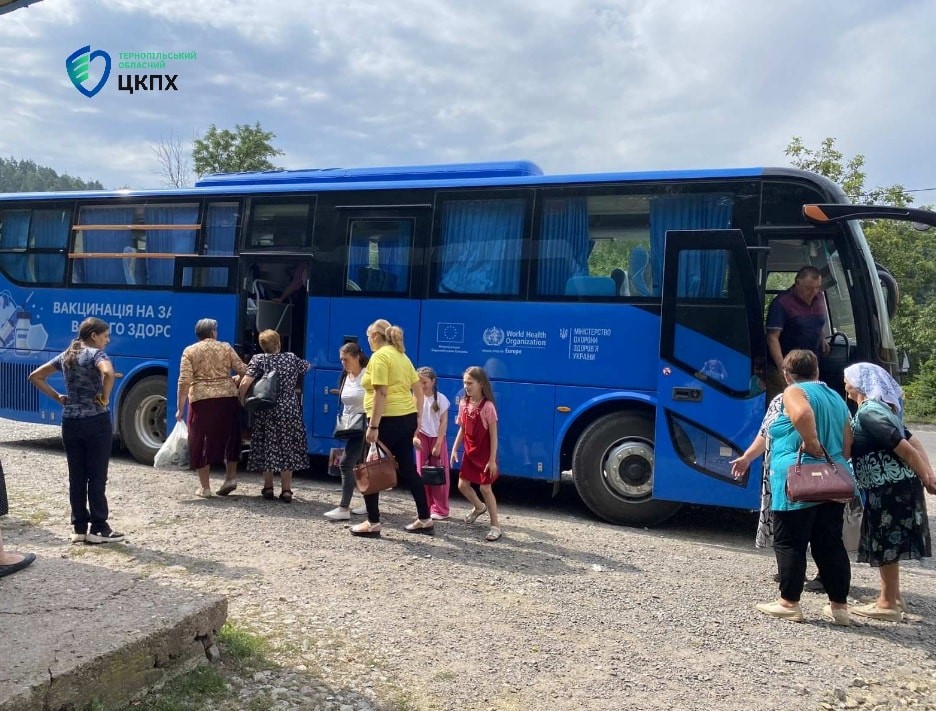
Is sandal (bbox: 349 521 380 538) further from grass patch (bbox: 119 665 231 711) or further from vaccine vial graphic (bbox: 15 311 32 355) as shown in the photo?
vaccine vial graphic (bbox: 15 311 32 355)

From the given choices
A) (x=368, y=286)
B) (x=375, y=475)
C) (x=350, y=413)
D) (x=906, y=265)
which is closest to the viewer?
(x=375, y=475)

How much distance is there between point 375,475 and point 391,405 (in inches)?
22.2

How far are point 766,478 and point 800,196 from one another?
9.05 ft

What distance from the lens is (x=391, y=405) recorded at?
627 cm

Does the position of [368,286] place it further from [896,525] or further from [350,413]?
[896,525]

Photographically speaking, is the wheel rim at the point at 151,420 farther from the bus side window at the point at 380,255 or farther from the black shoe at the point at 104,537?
the black shoe at the point at 104,537

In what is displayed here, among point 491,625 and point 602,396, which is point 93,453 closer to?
point 491,625

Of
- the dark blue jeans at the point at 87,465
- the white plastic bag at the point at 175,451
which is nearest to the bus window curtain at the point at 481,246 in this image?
the white plastic bag at the point at 175,451

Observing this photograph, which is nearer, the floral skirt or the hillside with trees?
the floral skirt

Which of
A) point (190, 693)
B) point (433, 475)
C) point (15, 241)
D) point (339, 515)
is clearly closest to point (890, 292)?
point (433, 475)

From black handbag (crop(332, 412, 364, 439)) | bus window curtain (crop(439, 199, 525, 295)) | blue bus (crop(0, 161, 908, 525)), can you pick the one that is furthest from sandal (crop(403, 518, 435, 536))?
bus window curtain (crop(439, 199, 525, 295))

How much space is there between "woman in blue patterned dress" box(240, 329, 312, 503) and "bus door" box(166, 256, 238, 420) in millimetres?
1613

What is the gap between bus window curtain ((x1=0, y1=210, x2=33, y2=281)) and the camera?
10.3 m

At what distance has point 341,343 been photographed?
845 centimetres
